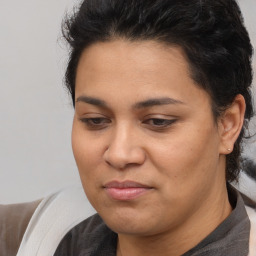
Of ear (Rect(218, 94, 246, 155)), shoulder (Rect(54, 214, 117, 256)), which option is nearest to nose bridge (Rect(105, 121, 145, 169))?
ear (Rect(218, 94, 246, 155))

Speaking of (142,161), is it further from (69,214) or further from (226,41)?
(69,214)

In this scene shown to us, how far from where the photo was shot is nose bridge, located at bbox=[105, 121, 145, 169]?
3.30ft

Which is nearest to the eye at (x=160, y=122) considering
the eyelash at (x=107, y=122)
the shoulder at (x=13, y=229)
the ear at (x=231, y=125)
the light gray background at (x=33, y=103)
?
the eyelash at (x=107, y=122)

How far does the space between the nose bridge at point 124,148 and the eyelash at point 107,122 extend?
28mm

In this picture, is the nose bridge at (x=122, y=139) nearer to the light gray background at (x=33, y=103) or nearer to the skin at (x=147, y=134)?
the skin at (x=147, y=134)

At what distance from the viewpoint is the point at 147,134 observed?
3.39 ft

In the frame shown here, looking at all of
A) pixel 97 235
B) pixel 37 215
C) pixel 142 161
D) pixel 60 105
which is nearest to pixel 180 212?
pixel 142 161

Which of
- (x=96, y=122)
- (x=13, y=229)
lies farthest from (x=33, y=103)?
(x=96, y=122)

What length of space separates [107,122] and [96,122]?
0.08 ft

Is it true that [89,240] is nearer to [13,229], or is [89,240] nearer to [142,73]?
[13,229]

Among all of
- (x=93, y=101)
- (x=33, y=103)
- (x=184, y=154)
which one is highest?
(x=33, y=103)

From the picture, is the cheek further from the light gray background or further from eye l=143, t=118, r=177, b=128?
the light gray background

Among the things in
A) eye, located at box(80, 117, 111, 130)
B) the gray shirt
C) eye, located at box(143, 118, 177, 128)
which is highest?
eye, located at box(80, 117, 111, 130)

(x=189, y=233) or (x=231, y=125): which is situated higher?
(x=231, y=125)
